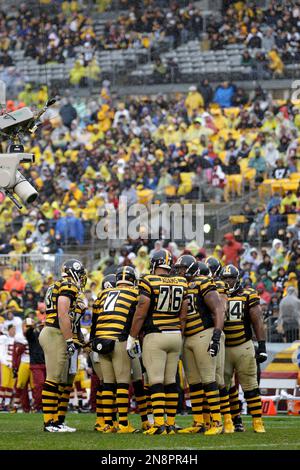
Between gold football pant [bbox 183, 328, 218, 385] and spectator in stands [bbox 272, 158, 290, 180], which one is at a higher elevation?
spectator in stands [bbox 272, 158, 290, 180]

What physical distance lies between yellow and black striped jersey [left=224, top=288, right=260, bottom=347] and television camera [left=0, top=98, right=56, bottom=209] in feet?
7.99

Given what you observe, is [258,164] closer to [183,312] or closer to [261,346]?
[261,346]

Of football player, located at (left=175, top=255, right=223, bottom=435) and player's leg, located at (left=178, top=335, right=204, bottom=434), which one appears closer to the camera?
football player, located at (left=175, top=255, right=223, bottom=435)

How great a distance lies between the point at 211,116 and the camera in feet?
94.5

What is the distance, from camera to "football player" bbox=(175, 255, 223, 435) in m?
13.6

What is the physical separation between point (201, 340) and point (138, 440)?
1.61 metres

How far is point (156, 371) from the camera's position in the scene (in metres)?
13.3

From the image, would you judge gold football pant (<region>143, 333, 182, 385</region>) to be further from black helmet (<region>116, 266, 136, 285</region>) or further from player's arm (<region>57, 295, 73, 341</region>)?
black helmet (<region>116, 266, 136, 285</region>)

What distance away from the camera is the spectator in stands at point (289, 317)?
2072 cm

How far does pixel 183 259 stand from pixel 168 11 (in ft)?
65.9

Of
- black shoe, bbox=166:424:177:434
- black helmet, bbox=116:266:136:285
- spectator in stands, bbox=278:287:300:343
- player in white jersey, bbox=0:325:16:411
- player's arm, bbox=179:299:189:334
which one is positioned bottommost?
player in white jersey, bbox=0:325:16:411

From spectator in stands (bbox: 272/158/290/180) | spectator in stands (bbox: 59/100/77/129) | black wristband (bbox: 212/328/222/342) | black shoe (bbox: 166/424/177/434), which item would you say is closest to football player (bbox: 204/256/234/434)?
black wristband (bbox: 212/328/222/342)

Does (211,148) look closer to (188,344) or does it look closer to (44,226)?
(44,226)
